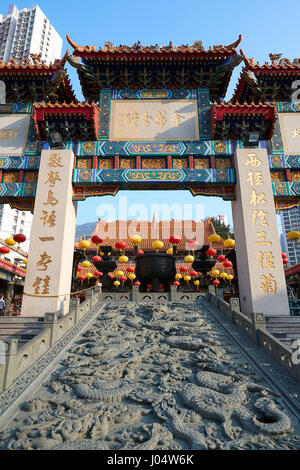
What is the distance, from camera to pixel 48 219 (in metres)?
8.84

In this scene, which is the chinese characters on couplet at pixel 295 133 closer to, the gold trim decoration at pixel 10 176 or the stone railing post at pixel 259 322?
the stone railing post at pixel 259 322

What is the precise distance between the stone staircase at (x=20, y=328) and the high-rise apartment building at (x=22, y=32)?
84.5 m

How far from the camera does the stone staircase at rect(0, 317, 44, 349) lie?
623 centimetres

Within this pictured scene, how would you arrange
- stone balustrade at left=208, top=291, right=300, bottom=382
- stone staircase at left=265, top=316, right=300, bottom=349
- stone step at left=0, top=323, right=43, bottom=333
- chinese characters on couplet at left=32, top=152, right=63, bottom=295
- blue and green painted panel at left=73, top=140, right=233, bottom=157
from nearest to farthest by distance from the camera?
stone balustrade at left=208, top=291, right=300, bottom=382 → stone staircase at left=265, top=316, right=300, bottom=349 → stone step at left=0, top=323, right=43, bottom=333 → chinese characters on couplet at left=32, top=152, right=63, bottom=295 → blue and green painted panel at left=73, top=140, right=233, bottom=157

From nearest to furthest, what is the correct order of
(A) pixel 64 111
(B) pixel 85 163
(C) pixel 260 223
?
(C) pixel 260 223, (A) pixel 64 111, (B) pixel 85 163

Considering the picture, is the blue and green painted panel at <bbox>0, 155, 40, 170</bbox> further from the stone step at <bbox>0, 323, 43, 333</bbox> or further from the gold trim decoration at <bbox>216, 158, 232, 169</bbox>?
the gold trim decoration at <bbox>216, 158, 232, 169</bbox>

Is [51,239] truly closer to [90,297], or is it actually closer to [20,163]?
[90,297]

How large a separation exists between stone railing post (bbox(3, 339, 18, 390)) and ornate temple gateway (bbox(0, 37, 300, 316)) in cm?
418

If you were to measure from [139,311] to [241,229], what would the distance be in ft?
14.3

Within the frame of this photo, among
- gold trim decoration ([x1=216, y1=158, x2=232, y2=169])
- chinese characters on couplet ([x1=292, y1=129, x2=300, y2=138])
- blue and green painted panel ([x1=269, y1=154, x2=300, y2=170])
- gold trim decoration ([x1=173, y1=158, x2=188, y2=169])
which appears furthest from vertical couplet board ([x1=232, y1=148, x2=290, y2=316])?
gold trim decoration ([x1=173, y1=158, x2=188, y2=169])

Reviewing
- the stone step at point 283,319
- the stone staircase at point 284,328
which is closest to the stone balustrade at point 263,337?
the stone staircase at point 284,328

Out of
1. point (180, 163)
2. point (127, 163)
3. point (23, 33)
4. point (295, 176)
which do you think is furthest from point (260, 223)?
point (23, 33)

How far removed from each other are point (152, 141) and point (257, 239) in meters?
5.03
